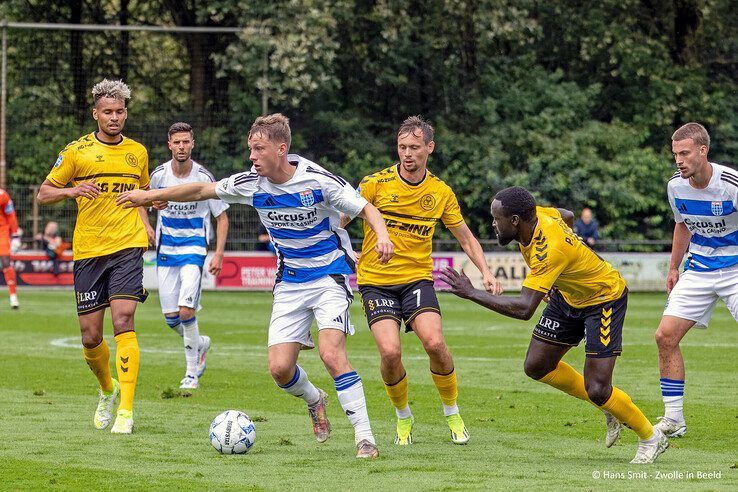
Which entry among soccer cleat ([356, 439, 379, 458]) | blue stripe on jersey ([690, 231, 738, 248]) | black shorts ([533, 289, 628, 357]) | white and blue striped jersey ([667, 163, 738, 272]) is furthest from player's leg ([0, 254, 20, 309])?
black shorts ([533, 289, 628, 357])

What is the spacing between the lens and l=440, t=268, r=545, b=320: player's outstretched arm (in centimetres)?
734

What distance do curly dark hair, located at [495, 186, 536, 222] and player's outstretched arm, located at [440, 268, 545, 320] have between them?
480 mm

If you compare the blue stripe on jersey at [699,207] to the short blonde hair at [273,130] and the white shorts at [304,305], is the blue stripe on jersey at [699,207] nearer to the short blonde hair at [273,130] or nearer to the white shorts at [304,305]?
the white shorts at [304,305]

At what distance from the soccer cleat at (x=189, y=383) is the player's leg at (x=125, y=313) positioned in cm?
273

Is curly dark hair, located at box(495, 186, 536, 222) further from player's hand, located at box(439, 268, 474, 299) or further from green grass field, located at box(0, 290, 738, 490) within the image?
green grass field, located at box(0, 290, 738, 490)

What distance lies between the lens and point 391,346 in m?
8.91

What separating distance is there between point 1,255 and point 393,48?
49.6 ft

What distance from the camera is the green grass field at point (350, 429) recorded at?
7.43m

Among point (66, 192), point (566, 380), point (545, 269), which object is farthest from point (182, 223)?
point (545, 269)

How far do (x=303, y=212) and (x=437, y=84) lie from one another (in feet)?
91.1

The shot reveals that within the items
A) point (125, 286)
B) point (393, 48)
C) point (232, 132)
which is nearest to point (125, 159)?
point (125, 286)

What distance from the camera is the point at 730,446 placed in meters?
8.81

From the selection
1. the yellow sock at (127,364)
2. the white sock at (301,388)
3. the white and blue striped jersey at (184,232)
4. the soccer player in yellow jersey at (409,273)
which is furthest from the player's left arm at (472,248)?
the white and blue striped jersey at (184,232)

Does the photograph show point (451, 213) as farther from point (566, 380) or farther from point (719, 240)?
point (719, 240)
